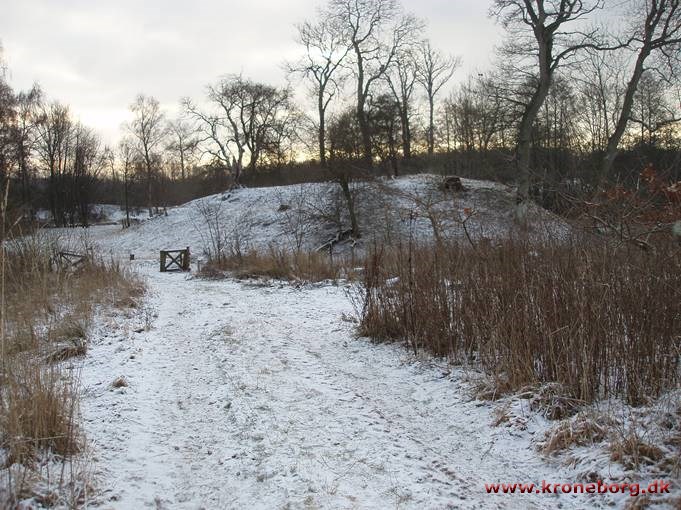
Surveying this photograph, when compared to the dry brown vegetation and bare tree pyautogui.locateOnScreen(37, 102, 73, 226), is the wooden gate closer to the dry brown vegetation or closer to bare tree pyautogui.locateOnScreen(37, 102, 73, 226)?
the dry brown vegetation

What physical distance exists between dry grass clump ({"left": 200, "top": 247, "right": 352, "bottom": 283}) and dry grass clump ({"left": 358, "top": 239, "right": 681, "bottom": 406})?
648 cm

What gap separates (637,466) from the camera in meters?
2.47

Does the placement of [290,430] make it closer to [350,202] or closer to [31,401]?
[31,401]

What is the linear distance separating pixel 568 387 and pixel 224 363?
3.45 meters

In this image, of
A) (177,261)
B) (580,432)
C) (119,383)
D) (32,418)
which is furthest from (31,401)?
(177,261)

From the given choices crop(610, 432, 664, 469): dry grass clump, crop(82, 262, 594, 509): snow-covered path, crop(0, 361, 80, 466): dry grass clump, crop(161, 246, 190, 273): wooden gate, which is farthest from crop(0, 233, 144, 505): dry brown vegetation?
crop(161, 246, 190, 273): wooden gate

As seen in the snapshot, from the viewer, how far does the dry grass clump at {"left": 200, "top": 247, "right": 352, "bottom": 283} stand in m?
11.9

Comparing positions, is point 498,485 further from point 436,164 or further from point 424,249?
point 436,164

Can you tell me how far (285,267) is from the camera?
12.4 meters

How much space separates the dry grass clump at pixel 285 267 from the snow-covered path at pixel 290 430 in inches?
226

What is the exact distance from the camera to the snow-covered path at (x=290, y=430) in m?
2.66

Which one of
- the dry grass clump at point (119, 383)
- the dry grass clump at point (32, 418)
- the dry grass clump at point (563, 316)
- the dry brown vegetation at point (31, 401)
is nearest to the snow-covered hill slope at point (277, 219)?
the dry grass clump at point (563, 316)

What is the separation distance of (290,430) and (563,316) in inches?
92.5

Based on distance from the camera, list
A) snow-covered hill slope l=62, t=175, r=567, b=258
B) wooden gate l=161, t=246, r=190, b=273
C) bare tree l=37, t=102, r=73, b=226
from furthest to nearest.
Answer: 1. bare tree l=37, t=102, r=73, b=226
2. snow-covered hill slope l=62, t=175, r=567, b=258
3. wooden gate l=161, t=246, r=190, b=273
